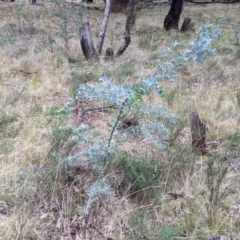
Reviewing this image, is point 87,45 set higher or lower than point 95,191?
higher

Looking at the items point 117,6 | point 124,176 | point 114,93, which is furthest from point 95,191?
point 117,6

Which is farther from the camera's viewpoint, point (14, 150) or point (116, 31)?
point (116, 31)

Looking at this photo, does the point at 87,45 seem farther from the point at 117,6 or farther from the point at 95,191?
the point at 117,6

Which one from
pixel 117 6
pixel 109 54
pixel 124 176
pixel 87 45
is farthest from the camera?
pixel 117 6

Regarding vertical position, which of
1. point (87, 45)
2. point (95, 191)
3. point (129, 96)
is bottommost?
point (95, 191)

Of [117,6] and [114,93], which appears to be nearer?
[114,93]

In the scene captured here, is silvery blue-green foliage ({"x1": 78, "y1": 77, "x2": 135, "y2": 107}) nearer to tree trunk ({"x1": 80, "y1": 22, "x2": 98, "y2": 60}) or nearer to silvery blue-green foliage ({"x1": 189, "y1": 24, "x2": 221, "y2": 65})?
silvery blue-green foliage ({"x1": 189, "y1": 24, "x2": 221, "y2": 65})

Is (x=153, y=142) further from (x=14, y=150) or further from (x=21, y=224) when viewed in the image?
(x=21, y=224)

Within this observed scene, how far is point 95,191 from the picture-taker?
8.34ft

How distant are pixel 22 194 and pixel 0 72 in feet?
11.3

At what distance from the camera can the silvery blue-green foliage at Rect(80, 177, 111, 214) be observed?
2467mm

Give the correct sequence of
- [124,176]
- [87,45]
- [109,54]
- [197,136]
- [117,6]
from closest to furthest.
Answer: [124,176], [197,136], [87,45], [109,54], [117,6]

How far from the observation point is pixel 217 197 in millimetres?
2494

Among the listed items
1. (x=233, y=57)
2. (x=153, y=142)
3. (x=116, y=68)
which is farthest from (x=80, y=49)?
(x=153, y=142)
